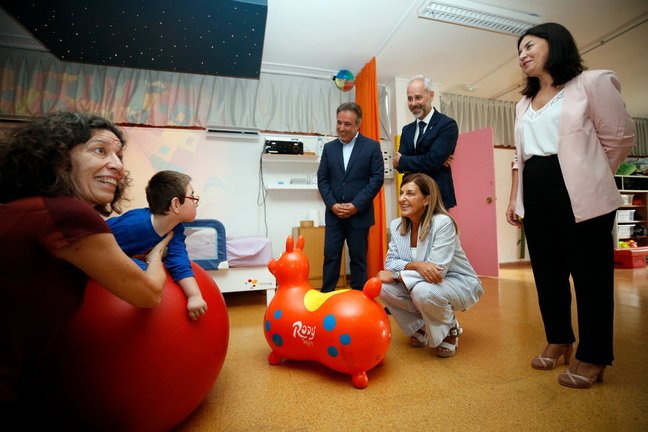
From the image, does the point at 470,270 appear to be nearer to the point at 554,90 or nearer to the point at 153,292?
the point at 554,90

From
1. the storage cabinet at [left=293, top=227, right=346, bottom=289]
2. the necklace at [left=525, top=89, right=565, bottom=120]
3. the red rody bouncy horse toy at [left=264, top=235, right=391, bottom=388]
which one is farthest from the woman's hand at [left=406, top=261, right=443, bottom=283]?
the storage cabinet at [left=293, top=227, right=346, bottom=289]

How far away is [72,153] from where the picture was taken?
79cm

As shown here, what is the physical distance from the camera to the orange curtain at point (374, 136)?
3.56 meters

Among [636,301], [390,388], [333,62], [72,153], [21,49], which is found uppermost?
[333,62]

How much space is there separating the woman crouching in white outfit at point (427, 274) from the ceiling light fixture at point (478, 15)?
2.11 meters

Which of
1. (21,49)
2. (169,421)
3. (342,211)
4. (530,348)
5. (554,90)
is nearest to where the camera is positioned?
(169,421)

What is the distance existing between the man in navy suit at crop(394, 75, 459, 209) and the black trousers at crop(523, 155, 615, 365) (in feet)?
1.97

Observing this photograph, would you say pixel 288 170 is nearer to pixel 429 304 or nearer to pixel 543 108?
pixel 429 304

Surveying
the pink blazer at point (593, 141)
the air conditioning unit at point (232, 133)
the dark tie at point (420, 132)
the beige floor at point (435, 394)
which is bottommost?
the beige floor at point (435, 394)

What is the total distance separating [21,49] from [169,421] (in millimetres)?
4210

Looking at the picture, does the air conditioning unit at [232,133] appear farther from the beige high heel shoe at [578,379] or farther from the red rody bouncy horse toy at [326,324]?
the beige high heel shoe at [578,379]

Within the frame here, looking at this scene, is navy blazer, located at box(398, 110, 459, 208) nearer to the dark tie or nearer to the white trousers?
the dark tie

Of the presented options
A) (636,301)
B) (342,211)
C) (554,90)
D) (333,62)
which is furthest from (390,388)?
(333,62)

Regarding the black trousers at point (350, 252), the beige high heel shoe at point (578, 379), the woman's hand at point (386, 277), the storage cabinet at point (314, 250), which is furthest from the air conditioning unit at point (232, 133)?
the beige high heel shoe at point (578, 379)
